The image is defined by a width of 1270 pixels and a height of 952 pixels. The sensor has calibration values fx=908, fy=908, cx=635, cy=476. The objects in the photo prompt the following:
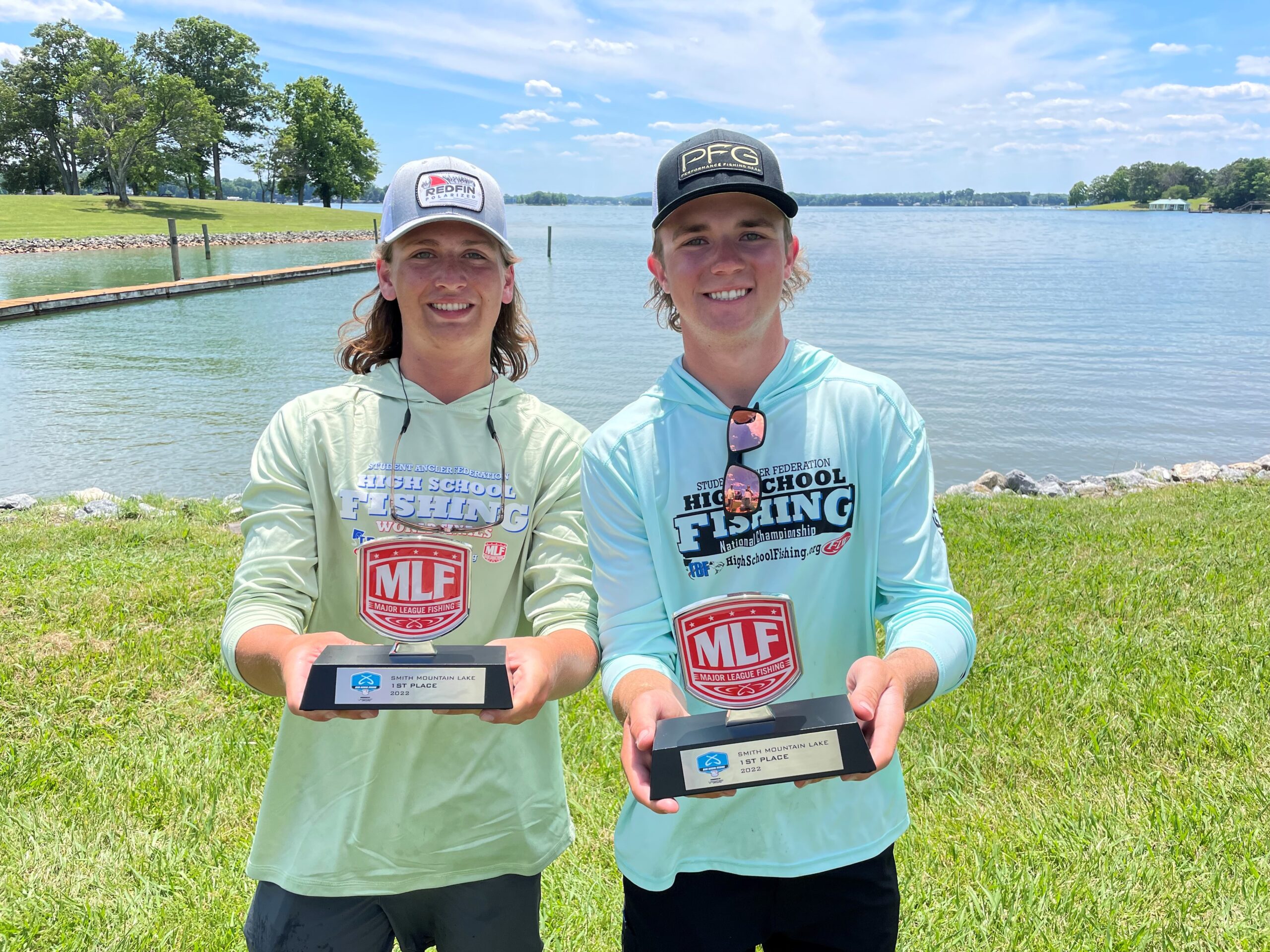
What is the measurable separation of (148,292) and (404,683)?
37.1 metres

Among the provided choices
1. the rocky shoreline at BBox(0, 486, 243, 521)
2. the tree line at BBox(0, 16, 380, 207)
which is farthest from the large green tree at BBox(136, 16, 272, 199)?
the rocky shoreline at BBox(0, 486, 243, 521)

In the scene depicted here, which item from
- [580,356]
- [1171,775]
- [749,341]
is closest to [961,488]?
[1171,775]

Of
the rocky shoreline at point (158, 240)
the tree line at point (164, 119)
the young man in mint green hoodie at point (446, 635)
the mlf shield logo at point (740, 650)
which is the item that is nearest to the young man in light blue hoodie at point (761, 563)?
the mlf shield logo at point (740, 650)

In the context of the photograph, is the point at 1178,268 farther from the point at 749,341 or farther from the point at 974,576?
the point at 749,341

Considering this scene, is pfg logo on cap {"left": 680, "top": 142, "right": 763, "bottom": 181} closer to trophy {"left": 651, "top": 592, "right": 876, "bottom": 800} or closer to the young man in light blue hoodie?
the young man in light blue hoodie

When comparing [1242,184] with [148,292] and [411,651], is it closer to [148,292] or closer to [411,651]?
[148,292]

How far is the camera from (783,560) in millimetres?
2121

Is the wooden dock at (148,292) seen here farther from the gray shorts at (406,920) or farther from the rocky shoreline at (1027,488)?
the gray shorts at (406,920)

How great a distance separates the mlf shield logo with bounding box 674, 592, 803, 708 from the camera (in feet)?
6.23

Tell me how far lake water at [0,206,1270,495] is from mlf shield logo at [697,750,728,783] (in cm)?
298

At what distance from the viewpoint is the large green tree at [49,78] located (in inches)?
2987

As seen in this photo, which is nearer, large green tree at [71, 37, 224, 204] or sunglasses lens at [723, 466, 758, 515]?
sunglasses lens at [723, 466, 758, 515]

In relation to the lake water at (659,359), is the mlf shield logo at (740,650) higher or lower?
higher

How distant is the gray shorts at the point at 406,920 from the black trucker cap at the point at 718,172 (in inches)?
69.2
